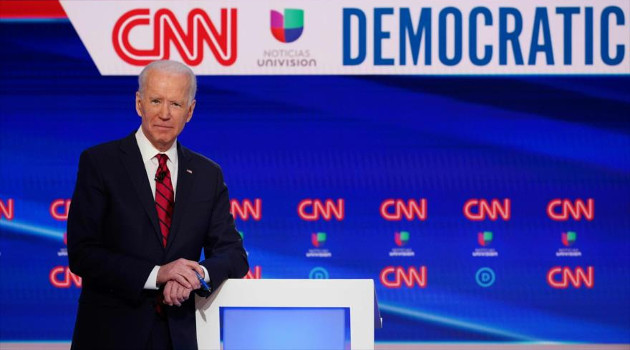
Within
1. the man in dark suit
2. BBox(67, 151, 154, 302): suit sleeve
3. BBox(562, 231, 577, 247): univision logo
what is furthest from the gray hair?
BBox(562, 231, 577, 247): univision logo

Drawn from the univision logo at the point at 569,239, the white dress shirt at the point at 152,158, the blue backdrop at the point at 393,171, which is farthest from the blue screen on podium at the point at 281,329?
the univision logo at the point at 569,239

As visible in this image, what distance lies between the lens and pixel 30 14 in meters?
4.76

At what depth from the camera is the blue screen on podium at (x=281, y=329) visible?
6.00 feet

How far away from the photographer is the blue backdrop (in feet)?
15.5

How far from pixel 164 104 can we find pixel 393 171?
289 cm

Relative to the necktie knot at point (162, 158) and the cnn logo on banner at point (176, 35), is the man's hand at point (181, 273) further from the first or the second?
the cnn logo on banner at point (176, 35)

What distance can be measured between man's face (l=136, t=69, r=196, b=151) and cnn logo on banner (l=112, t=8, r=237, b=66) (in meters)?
2.75

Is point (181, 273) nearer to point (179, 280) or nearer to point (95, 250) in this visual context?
point (179, 280)

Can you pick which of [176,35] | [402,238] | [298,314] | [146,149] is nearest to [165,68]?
[146,149]

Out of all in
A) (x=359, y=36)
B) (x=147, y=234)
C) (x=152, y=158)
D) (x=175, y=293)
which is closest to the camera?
(x=175, y=293)

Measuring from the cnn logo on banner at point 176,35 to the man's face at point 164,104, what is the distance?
9.01 feet

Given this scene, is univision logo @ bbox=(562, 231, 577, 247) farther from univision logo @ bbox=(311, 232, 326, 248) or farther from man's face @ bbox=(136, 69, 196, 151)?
man's face @ bbox=(136, 69, 196, 151)

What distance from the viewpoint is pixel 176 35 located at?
470 centimetres

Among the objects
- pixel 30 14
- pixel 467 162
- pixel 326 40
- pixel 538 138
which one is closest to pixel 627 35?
pixel 538 138
